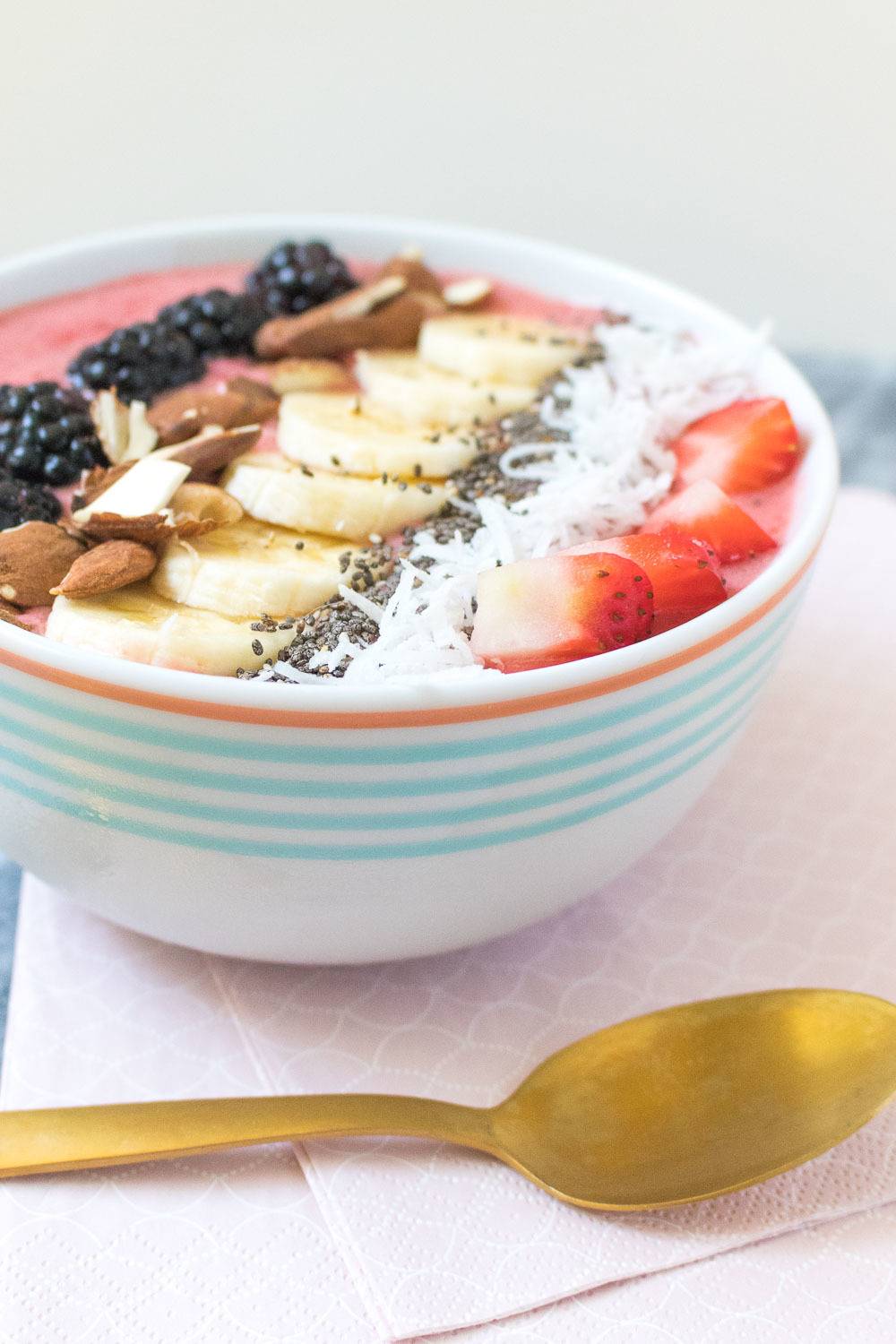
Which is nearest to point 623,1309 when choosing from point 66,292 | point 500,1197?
point 500,1197

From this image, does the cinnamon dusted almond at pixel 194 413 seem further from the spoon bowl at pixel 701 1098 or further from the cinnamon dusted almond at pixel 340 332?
the spoon bowl at pixel 701 1098

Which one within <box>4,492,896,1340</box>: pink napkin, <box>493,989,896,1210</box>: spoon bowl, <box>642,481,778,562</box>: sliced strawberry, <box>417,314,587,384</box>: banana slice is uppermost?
<box>417,314,587,384</box>: banana slice

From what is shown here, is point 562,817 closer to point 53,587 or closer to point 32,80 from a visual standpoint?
point 53,587

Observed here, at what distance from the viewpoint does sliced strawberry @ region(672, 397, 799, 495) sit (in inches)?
56.6

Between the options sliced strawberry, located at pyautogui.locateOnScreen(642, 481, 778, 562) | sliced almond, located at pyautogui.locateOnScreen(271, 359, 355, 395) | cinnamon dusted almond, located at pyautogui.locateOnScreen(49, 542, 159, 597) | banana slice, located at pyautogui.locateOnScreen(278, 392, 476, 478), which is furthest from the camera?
sliced almond, located at pyautogui.locateOnScreen(271, 359, 355, 395)

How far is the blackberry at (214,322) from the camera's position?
171 centimetres

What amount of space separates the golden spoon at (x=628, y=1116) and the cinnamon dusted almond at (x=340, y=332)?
3.08 ft

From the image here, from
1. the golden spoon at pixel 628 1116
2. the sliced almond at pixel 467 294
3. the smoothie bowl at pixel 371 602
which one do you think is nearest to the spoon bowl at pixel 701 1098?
the golden spoon at pixel 628 1116

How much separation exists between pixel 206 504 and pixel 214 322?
0.50 m

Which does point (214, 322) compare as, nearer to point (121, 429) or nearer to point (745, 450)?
point (121, 429)

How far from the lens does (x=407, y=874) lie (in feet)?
3.61

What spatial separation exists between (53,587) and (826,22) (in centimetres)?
247

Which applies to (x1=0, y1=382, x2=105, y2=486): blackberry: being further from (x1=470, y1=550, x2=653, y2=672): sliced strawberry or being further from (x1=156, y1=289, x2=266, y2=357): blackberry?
(x1=470, y1=550, x2=653, y2=672): sliced strawberry

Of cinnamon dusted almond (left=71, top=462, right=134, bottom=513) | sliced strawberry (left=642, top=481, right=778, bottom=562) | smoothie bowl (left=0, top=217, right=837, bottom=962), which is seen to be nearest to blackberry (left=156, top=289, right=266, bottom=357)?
smoothie bowl (left=0, top=217, right=837, bottom=962)
